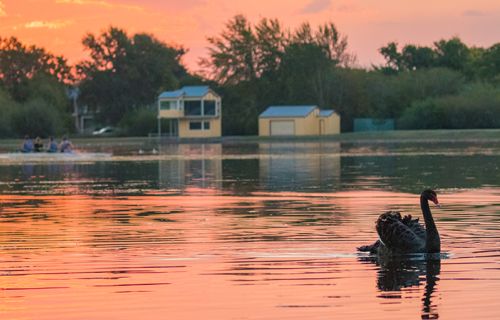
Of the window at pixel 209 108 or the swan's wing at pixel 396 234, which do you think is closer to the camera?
the swan's wing at pixel 396 234

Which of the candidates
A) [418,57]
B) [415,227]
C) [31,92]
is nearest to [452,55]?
[418,57]

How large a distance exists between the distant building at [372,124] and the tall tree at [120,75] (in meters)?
43.4

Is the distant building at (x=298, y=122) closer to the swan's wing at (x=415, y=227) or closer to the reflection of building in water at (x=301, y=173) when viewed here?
the reflection of building in water at (x=301, y=173)

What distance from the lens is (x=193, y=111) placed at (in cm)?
15525

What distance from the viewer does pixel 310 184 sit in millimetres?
47656

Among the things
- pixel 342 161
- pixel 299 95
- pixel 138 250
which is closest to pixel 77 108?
pixel 299 95

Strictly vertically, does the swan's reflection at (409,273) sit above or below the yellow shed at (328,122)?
below

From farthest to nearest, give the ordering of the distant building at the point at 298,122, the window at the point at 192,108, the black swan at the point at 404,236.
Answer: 1. the window at the point at 192,108
2. the distant building at the point at 298,122
3. the black swan at the point at 404,236

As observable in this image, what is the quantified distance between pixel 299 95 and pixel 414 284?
140 m

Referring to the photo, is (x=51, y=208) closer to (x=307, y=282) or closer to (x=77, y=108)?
(x=307, y=282)

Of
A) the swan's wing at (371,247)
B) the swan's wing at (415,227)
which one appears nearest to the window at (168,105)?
the swan's wing at (371,247)

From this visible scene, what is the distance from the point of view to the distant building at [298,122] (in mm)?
148125

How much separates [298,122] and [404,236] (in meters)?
127

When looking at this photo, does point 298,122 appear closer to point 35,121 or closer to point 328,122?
point 328,122
